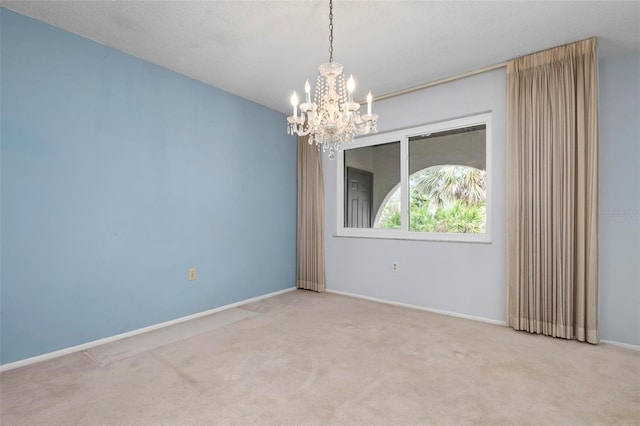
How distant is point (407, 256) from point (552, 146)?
177cm

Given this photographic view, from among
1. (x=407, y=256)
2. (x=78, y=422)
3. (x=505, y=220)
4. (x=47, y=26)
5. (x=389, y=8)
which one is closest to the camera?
(x=78, y=422)

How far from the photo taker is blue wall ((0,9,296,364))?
2.24 meters

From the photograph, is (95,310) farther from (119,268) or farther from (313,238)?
(313,238)

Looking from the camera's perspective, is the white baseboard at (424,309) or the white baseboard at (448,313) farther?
the white baseboard at (424,309)

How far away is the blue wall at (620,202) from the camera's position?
2.58 m

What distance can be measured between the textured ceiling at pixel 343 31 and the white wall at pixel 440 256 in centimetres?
33

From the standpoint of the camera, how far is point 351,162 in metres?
4.35

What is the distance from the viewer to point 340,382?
1.96 m

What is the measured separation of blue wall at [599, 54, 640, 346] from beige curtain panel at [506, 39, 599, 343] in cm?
23

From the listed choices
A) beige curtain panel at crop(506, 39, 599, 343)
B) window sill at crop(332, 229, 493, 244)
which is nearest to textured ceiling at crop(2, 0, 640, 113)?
beige curtain panel at crop(506, 39, 599, 343)

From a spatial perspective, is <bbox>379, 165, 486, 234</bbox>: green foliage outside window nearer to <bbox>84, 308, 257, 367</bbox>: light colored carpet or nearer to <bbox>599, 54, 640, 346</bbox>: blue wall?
<bbox>599, 54, 640, 346</bbox>: blue wall

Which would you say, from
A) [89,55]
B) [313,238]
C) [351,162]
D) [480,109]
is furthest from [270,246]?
[480,109]

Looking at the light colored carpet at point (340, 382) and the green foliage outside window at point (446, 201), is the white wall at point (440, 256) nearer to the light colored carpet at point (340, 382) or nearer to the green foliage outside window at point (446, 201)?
the green foliage outside window at point (446, 201)

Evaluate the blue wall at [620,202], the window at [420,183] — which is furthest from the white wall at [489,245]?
the window at [420,183]
